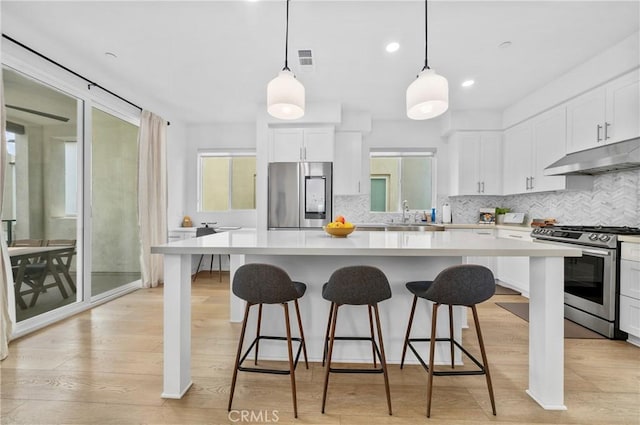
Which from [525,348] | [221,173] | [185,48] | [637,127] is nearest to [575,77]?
[637,127]

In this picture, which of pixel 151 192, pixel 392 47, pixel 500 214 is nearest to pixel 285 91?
pixel 392 47

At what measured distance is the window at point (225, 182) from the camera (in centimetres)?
550

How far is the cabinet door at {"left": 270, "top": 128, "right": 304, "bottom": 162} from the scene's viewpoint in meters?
4.45

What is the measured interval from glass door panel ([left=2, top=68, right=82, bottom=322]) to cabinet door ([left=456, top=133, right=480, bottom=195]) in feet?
16.2

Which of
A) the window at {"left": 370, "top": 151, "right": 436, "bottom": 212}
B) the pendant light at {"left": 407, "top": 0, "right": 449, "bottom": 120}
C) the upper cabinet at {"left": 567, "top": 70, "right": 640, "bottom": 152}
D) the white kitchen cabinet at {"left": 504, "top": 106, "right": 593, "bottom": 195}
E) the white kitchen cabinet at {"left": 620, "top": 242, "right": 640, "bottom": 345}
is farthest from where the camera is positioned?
the window at {"left": 370, "top": 151, "right": 436, "bottom": 212}

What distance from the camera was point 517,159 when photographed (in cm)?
431

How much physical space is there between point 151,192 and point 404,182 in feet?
12.7

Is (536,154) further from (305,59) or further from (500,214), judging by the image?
(305,59)

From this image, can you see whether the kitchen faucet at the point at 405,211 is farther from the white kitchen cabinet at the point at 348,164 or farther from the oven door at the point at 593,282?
the oven door at the point at 593,282

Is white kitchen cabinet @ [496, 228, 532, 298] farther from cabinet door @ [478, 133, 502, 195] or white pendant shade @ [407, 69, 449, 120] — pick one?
white pendant shade @ [407, 69, 449, 120]

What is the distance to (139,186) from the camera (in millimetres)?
4043

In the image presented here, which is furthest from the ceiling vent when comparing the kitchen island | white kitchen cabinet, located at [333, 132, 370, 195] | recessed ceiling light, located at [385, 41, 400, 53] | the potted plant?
the potted plant

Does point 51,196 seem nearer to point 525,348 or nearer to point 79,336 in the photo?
point 79,336

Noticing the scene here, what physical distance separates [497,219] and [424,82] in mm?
3704
